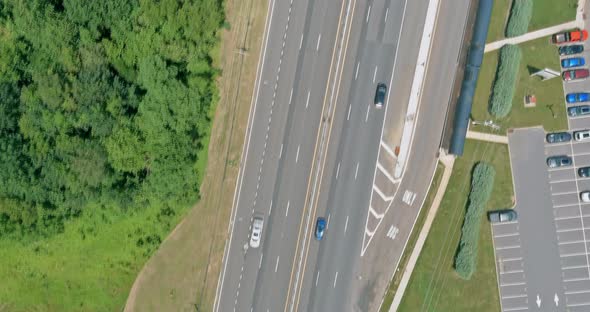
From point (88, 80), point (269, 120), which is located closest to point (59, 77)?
point (88, 80)

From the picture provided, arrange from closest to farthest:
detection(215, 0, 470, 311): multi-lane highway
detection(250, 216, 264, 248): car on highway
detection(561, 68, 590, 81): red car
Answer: detection(250, 216, 264, 248): car on highway < detection(215, 0, 470, 311): multi-lane highway < detection(561, 68, 590, 81): red car

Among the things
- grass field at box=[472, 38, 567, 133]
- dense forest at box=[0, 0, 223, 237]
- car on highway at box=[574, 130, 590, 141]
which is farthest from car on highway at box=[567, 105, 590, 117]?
dense forest at box=[0, 0, 223, 237]

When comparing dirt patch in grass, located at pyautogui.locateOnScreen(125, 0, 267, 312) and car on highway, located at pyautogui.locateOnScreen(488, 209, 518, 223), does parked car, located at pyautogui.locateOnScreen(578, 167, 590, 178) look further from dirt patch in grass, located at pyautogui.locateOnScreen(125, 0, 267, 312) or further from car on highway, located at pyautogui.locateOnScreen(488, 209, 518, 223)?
dirt patch in grass, located at pyautogui.locateOnScreen(125, 0, 267, 312)

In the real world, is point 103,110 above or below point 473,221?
above

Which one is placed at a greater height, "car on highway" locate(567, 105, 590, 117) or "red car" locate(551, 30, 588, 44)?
"red car" locate(551, 30, 588, 44)

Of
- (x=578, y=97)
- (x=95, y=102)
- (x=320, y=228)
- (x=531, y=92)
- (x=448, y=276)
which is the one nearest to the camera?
(x=95, y=102)

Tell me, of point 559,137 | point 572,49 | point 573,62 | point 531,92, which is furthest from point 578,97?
point 572,49

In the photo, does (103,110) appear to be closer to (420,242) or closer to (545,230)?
(420,242)

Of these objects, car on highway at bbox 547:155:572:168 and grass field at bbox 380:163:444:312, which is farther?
car on highway at bbox 547:155:572:168
